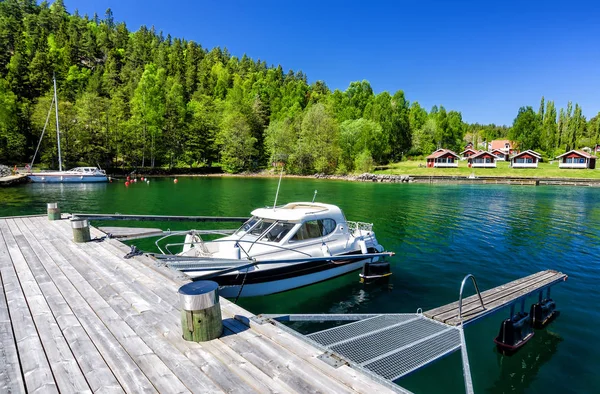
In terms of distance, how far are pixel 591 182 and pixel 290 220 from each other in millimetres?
72919

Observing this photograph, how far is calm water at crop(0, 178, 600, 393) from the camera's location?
8008mm

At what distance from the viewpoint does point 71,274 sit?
8164mm

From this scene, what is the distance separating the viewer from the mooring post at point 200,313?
496cm

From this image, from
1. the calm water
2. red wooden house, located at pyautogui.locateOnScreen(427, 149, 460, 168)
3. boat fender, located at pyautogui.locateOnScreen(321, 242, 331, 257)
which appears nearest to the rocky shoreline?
red wooden house, located at pyautogui.locateOnScreen(427, 149, 460, 168)

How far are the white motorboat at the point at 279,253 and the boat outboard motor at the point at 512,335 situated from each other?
198 inches

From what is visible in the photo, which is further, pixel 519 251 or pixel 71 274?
pixel 519 251

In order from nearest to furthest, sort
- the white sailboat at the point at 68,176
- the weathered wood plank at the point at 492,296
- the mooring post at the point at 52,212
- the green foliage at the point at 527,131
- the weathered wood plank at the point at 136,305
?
the weathered wood plank at the point at 136,305 → the weathered wood plank at the point at 492,296 → the mooring post at the point at 52,212 → the white sailboat at the point at 68,176 → the green foliage at the point at 527,131

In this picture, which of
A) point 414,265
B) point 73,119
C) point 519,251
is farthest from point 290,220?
point 73,119

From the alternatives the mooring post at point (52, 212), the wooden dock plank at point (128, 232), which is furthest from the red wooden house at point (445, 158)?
the mooring post at point (52, 212)

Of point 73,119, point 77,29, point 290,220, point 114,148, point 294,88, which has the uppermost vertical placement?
point 77,29

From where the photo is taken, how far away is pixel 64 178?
2036 inches

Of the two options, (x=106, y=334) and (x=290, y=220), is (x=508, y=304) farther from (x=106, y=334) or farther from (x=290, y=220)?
(x=106, y=334)

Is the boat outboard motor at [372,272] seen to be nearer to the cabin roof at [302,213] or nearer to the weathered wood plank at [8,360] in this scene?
the cabin roof at [302,213]

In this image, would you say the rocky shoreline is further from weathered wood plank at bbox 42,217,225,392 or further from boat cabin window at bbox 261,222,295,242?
weathered wood plank at bbox 42,217,225,392
